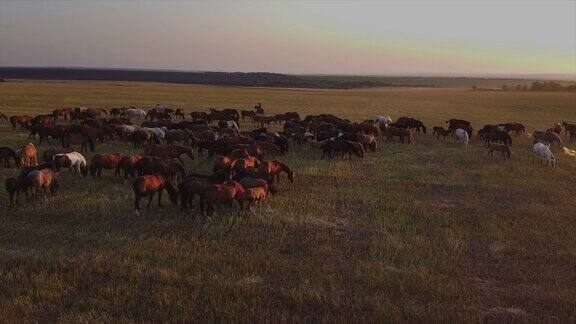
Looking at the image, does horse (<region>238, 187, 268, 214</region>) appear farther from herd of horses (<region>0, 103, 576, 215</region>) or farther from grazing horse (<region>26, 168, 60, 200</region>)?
Answer: grazing horse (<region>26, 168, 60, 200</region>)

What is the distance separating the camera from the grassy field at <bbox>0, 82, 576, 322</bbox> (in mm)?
7613

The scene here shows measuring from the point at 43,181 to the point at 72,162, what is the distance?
3088 mm

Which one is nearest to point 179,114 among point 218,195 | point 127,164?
point 127,164

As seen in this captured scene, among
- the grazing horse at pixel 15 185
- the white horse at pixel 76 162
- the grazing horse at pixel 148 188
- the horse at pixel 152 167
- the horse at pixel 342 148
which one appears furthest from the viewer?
the horse at pixel 342 148

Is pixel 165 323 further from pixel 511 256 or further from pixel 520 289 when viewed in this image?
pixel 511 256

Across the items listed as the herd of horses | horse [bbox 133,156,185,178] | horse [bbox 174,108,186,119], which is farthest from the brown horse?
horse [bbox 133,156,185,178]

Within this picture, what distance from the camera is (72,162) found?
16.0 m

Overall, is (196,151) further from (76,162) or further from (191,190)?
(191,190)

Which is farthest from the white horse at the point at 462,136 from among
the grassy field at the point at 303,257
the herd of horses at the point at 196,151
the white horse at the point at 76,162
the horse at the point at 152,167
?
the white horse at the point at 76,162

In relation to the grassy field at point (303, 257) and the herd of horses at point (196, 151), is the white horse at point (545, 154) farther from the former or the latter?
the grassy field at point (303, 257)

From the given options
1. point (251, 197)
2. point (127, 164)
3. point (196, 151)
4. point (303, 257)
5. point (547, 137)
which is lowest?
point (303, 257)

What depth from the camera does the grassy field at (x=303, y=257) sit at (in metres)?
7.61

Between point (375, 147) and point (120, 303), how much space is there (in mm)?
17246

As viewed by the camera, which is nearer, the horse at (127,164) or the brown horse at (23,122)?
the horse at (127,164)
